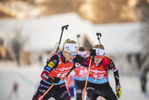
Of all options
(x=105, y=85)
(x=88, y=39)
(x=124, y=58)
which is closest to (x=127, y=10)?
(x=88, y=39)

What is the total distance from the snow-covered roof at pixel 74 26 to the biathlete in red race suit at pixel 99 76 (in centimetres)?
876

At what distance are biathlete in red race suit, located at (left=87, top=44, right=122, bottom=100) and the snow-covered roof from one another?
876cm

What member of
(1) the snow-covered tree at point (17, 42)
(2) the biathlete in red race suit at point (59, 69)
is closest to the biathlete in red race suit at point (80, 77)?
(2) the biathlete in red race suit at point (59, 69)

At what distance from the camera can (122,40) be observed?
14.4 meters

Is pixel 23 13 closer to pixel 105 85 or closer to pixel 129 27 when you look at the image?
pixel 129 27

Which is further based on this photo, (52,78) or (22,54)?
(22,54)

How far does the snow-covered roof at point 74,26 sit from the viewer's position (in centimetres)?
1272

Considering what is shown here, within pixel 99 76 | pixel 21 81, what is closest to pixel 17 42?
pixel 21 81

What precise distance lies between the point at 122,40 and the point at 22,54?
28.7ft

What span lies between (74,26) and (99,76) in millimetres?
9168

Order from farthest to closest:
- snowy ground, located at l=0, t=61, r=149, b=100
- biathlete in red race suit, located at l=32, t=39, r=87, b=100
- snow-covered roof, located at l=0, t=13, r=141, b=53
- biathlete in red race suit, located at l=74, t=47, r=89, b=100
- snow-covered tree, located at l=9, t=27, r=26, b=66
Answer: snow-covered roof, located at l=0, t=13, r=141, b=53 → snow-covered tree, located at l=9, t=27, r=26, b=66 → snowy ground, located at l=0, t=61, r=149, b=100 → biathlete in red race suit, located at l=74, t=47, r=89, b=100 → biathlete in red race suit, located at l=32, t=39, r=87, b=100

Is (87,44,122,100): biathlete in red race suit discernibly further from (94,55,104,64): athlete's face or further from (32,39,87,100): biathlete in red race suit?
(32,39,87,100): biathlete in red race suit

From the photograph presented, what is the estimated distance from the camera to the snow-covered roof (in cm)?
1272

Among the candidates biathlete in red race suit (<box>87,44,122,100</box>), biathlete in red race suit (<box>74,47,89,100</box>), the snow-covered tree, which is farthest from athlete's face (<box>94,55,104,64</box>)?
the snow-covered tree
